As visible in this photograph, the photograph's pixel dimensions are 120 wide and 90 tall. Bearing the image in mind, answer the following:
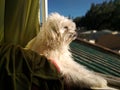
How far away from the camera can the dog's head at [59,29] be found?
3.08 ft

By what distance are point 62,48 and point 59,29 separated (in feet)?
0.22

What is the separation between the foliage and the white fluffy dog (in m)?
16.7

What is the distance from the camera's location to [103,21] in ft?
63.0

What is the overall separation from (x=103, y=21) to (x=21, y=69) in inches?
734

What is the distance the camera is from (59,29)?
94cm

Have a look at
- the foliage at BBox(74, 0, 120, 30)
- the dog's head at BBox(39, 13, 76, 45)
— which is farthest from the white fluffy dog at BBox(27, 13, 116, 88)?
the foliage at BBox(74, 0, 120, 30)

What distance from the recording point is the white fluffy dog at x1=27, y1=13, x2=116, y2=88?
0.90 metres

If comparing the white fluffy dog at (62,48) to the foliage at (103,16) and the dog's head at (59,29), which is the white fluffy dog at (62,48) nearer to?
the dog's head at (59,29)

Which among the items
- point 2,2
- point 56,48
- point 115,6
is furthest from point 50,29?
point 115,6

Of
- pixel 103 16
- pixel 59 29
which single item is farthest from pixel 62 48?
pixel 103 16

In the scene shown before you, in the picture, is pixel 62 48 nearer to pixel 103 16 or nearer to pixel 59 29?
pixel 59 29

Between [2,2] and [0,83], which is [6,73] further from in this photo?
[2,2]

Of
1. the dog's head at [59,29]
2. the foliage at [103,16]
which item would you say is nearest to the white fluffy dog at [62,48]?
the dog's head at [59,29]

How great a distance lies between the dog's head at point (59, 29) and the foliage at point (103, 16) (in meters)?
16.7
